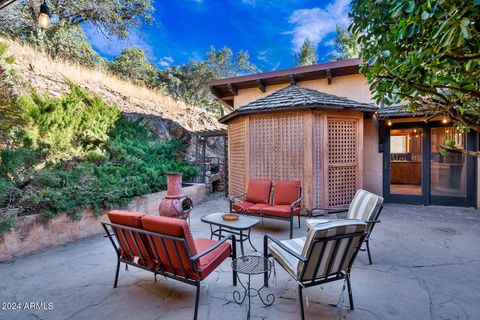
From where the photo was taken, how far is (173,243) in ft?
8.00

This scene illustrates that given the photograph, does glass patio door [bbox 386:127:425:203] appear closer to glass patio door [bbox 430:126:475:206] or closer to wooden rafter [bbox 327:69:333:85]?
glass patio door [bbox 430:126:475:206]

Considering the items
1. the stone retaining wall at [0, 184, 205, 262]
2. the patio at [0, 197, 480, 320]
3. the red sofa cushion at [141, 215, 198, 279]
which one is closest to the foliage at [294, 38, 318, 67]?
the patio at [0, 197, 480, 320]

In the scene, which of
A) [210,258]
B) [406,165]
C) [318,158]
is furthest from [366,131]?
[210,258]

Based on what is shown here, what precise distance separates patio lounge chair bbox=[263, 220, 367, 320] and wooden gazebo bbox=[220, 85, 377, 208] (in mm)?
4008

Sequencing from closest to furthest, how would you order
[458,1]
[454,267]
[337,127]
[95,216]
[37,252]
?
[458,1]
[454,267]
[37,252]
[95,216]
[337,127]

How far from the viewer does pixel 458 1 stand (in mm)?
1659

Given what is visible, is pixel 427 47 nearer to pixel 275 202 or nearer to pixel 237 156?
pixel 275 202

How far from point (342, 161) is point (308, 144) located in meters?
1.25

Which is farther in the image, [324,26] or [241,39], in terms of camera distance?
[241,39]

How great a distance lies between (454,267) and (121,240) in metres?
4.70

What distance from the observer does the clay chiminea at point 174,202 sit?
208 inches

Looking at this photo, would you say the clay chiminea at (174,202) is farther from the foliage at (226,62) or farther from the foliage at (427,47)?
the foliage at (226,62)

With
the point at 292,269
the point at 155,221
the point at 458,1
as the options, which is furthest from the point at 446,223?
the point at 155,221

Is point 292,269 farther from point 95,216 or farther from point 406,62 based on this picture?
point 95,216
